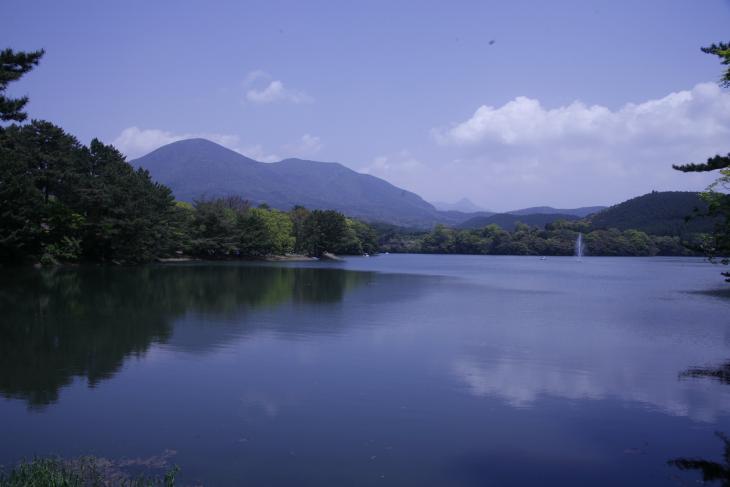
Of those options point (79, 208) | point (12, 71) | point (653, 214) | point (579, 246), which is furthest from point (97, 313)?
point (653, 214)

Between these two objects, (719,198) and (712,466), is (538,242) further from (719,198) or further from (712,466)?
(712,466)

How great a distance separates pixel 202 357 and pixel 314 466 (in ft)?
23.3

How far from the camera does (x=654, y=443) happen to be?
843cm

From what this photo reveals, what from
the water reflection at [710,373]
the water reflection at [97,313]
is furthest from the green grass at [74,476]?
the water reflection at [710,373]

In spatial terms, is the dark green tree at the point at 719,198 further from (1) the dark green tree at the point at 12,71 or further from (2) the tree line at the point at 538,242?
(2) the tree line at the point at 538,242

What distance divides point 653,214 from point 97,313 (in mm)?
139196

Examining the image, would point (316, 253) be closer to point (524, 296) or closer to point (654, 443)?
point (524, 296)

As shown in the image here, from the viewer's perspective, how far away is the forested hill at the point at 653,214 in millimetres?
122750

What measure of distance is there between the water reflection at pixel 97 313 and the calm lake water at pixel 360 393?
0.35ft

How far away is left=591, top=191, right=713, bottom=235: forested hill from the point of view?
123 metres

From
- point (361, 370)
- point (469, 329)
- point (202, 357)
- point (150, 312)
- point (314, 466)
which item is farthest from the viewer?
point (150, 312)

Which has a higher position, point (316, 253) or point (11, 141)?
point (11, 141)

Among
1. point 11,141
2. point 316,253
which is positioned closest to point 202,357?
point 11,141

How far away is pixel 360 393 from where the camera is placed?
10.7 meters
